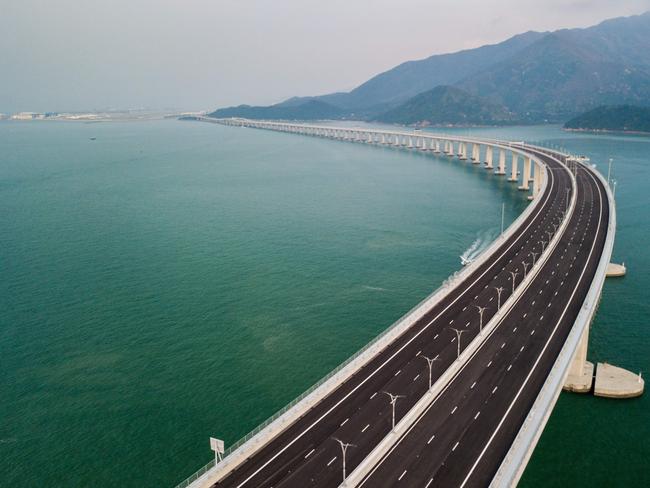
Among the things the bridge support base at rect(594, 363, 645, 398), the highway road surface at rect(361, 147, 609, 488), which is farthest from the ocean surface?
the highway road surface at rect(361, 147, 609, 488)

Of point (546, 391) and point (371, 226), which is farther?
point (371, 226)

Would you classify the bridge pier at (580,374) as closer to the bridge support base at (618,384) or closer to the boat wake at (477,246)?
the bridge support base at (618,384)

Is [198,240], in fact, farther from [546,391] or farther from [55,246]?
[546,391]

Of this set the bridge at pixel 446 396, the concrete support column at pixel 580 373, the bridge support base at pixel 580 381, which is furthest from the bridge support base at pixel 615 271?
the bridge support base at pixel 580 381

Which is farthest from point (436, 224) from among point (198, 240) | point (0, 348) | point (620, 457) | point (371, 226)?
point (0, 348)

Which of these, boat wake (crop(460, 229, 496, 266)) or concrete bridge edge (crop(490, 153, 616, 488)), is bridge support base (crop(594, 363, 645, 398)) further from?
boat wake (crop(460, 229, 496, 266))

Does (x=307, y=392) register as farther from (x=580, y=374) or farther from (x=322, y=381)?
(x=580, y=374)

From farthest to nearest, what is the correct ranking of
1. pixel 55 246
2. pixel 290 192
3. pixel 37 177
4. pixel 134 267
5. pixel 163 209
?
pixel 37 177, pixel 290 192, pixel 163 209, pixel 55 246, pixel 134 267
